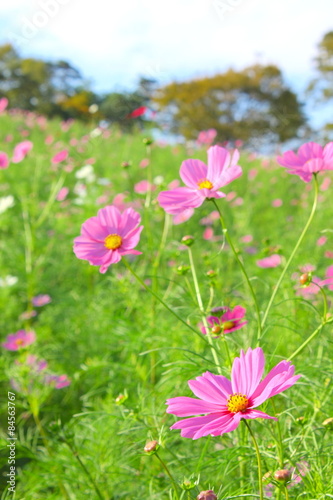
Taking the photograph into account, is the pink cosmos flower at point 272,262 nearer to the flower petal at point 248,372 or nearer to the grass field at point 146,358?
the grass field at point 146,358

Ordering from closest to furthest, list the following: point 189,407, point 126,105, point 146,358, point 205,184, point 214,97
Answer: point 189,407
point 205,184
point 146,358
point 126,105
point 214,97

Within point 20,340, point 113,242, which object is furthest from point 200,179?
point 20,340

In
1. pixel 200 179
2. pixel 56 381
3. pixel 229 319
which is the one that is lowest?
pixel 56 381

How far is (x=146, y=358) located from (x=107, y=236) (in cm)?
69

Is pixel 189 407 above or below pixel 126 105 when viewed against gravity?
above

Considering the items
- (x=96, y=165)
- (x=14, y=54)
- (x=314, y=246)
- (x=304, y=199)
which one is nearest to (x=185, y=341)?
(x=314, y=246)

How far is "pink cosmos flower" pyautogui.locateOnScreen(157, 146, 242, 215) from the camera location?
0.71 m

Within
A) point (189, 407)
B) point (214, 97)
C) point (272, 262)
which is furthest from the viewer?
point (214, 97)

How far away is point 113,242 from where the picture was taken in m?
0.75

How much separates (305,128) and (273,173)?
13.4 metres

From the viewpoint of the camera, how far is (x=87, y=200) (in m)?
2.53

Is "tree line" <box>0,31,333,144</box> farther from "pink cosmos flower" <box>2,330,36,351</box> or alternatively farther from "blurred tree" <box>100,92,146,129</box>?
"pink cosmos flower" <box>2,330,36,351</box>

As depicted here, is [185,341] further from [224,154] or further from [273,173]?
[273,173]

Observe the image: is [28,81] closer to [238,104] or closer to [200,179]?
[238,104]
